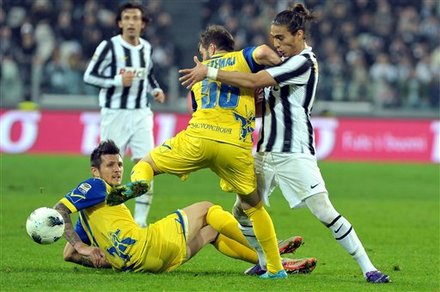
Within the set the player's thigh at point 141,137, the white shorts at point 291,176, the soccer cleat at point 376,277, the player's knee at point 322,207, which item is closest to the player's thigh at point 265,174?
the white shorts at point 291,176

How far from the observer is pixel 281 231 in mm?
11961

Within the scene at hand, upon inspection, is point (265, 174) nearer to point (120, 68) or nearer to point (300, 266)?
point (300, 266)

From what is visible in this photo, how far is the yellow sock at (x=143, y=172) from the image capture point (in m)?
8.10

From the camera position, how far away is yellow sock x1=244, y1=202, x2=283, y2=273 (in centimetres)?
831

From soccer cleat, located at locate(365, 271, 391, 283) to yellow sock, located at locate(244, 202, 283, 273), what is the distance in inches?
29.3

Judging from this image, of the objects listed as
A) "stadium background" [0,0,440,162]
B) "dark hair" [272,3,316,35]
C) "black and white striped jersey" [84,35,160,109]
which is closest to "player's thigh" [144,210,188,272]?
"dark hair" [272,3,316,35]

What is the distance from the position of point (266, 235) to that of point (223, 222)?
1.52 feet

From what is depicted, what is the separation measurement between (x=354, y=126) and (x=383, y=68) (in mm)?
3612

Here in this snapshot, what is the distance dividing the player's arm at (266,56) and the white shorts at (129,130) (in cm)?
412

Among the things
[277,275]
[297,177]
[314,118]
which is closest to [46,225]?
[277,275]

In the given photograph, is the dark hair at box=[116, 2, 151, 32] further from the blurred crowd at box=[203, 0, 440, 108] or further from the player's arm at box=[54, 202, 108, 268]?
the blurred crowd at box=[203, 0, 440, 108]

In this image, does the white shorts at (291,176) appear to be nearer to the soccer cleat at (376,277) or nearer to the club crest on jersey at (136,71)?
the soccer cleat at (376,277)

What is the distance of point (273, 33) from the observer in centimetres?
831

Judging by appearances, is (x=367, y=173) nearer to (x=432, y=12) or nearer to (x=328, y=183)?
(x=328, y=183)
